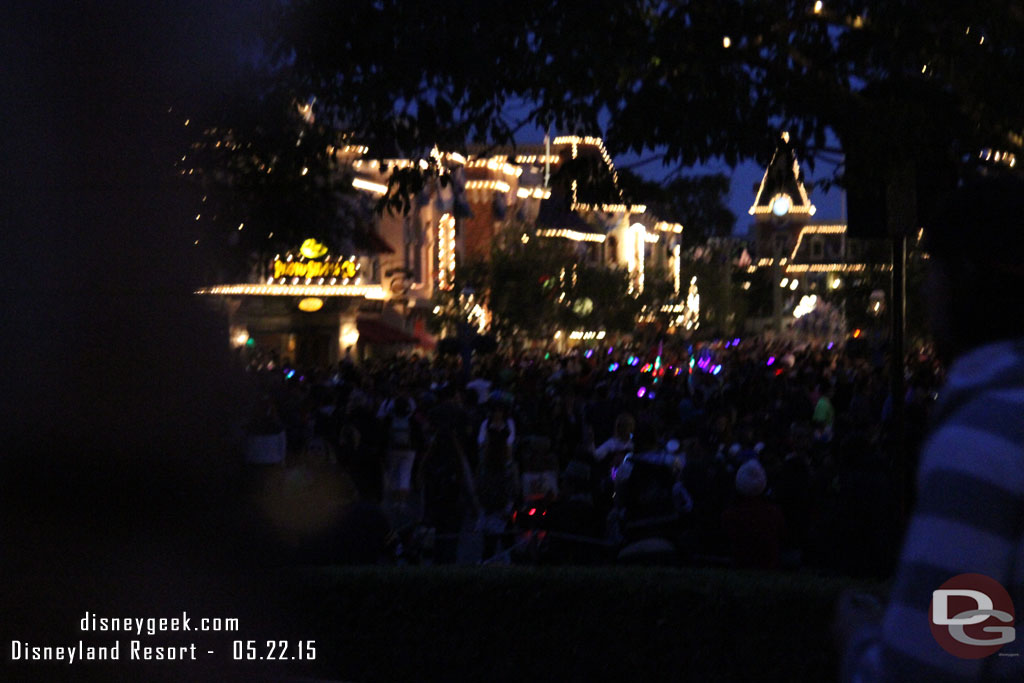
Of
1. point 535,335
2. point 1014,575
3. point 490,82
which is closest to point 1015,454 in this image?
point 1014,575

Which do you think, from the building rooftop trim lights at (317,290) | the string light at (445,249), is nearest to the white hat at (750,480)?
the building rooftop trim lights at (317,290)

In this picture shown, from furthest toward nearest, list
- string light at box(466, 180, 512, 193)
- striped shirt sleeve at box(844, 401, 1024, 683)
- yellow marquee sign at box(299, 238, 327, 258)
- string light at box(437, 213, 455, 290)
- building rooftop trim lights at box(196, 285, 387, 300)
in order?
string light at box(466, 180, 512, 193)
string light at box(437, 213, 455, 290)
building rooftop trim lights at box(196, 285, 387, 300)
yellow marquee sign at box(299, 238, 327, 258)
striped shirt sleeve at box(844, 401, 1024, 683)

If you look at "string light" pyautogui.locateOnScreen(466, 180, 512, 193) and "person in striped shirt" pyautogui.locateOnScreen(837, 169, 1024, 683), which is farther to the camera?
"string light" pyautogui.locateOnScreen(466, 180, 512, 193)

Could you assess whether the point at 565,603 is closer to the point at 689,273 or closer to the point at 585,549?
the point at 585,549

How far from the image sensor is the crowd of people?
24.0 feet

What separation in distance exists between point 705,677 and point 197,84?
357 cm

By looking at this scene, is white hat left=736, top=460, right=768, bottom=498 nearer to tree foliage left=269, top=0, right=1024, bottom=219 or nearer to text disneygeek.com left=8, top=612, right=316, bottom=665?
tree foliage left=269, top=0, right=1024, bottom=219

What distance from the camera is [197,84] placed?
3.50 meters

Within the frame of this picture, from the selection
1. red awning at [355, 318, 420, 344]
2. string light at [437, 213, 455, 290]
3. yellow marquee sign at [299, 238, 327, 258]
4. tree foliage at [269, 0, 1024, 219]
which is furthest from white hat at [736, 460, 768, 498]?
string light at [437, 213, 455, 290]

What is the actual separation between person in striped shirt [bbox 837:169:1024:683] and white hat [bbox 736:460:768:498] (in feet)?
18.5

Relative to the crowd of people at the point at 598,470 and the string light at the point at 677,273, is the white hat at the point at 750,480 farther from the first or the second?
the string light at the point at 677,273
